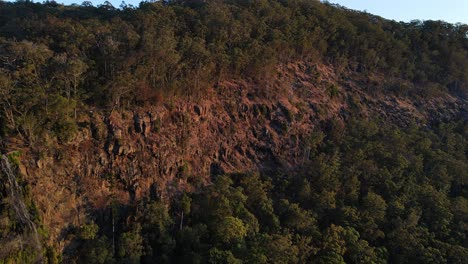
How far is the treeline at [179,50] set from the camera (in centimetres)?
2320

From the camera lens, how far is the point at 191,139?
1154 inches

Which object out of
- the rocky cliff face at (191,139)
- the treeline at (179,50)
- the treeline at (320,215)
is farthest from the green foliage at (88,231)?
the treeline at (179,50)

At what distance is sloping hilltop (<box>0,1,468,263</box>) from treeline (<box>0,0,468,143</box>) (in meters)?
0.15

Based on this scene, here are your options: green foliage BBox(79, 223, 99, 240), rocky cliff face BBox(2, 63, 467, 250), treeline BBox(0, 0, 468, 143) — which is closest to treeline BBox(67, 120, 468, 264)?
green foliage BBox(79, 223, 99, 240)

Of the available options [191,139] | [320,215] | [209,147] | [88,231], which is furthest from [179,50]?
[320,215]

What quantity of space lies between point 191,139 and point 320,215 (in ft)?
34.0

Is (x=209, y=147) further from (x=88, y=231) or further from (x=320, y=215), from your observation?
(x=88, y=231)

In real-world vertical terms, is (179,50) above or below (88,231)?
above

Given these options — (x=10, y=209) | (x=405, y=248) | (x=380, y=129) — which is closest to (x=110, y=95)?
(x=10, y=209)

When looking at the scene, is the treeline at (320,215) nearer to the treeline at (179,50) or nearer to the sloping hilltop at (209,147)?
the sloping hilltop at (209,147)

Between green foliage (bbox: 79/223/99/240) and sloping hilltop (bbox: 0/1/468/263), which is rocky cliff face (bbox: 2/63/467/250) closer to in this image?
sloping hilltop (bbox: 0/1/468/263)

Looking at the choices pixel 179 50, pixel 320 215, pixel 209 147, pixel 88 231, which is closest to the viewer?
pixel 88 231

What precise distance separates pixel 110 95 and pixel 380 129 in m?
24.7

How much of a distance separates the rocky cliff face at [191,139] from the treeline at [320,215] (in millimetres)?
1250
